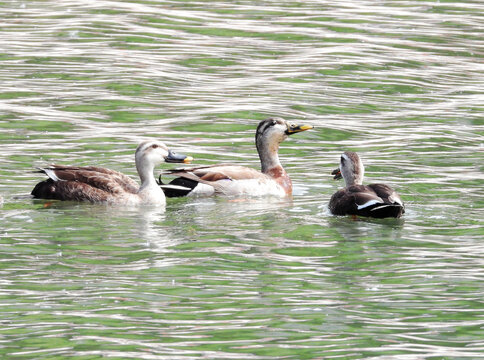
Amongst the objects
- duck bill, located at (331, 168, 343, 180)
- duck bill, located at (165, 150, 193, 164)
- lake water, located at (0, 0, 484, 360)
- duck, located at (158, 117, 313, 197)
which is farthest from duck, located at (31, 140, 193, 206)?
duck bill, located at (331, 168, 343, 180)

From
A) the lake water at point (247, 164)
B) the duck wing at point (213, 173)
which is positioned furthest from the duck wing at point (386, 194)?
the duck wing at point (213, 173)

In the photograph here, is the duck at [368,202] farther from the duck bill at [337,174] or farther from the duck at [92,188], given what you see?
the duck at [92,188]

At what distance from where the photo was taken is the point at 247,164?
23.1m

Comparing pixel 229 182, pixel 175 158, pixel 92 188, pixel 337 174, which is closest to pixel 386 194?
pixel 337 174

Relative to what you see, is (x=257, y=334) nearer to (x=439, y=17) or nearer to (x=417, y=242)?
(x=417, y=242)

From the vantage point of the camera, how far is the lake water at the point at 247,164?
1220cm

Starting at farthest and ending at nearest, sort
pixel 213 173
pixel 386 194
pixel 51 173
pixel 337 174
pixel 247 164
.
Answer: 1. pixel 247 164
2. pixel 213 173
3. pixel 337 174
4. pixel 51 173
5. pixel 386 194

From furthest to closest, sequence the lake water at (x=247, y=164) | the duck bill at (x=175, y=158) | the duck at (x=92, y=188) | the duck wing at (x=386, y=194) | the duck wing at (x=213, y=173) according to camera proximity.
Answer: the duck wing at (x=213, y=173) → the duck bill at (x=175, y=158) → the duck at (x=92, y=188) → the duck wing at (x=386, y=194) → the lake water at (x=247, y=164)

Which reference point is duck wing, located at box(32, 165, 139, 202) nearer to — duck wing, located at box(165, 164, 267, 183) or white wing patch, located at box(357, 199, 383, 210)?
duck wing, located at box(165, 164, 267, 183)

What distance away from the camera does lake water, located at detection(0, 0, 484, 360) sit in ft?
40.0

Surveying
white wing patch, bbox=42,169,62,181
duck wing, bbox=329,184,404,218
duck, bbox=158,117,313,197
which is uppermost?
white wing patch, bbox=42,169,62,181

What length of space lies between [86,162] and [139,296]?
Result: 29.5 ft

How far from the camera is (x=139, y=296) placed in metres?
13.2

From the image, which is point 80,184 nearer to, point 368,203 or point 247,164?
point 368,203
